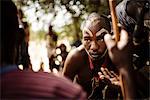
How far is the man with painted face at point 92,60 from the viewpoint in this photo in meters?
4.21

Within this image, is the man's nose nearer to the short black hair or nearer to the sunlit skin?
the sunlit skin

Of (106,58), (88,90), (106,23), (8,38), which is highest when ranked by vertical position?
(8,38)

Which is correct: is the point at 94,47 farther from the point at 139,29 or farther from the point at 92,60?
the point at 139,29

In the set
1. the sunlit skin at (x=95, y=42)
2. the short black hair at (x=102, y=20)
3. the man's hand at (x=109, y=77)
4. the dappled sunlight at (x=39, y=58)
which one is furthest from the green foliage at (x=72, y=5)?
the man's hand at (x=109, y=77)

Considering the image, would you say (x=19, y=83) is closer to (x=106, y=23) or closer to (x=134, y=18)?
(x=134, y=18)

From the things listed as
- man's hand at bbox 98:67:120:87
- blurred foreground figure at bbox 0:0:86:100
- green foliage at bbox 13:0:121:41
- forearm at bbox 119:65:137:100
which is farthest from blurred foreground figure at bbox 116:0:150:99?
green foliage at bbox 13:0:121:41

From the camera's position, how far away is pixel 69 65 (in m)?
4.39

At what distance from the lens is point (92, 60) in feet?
14.1

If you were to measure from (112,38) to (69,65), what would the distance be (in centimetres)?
190

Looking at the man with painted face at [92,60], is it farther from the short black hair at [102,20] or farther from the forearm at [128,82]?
the forearm at [128,82]

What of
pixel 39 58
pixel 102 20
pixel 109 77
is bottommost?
pixel 39 58

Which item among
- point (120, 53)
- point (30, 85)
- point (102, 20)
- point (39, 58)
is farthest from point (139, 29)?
point (39, 58)

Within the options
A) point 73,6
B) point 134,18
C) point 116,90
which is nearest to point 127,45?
point 134,18

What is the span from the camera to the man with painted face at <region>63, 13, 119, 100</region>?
4.21 meters
